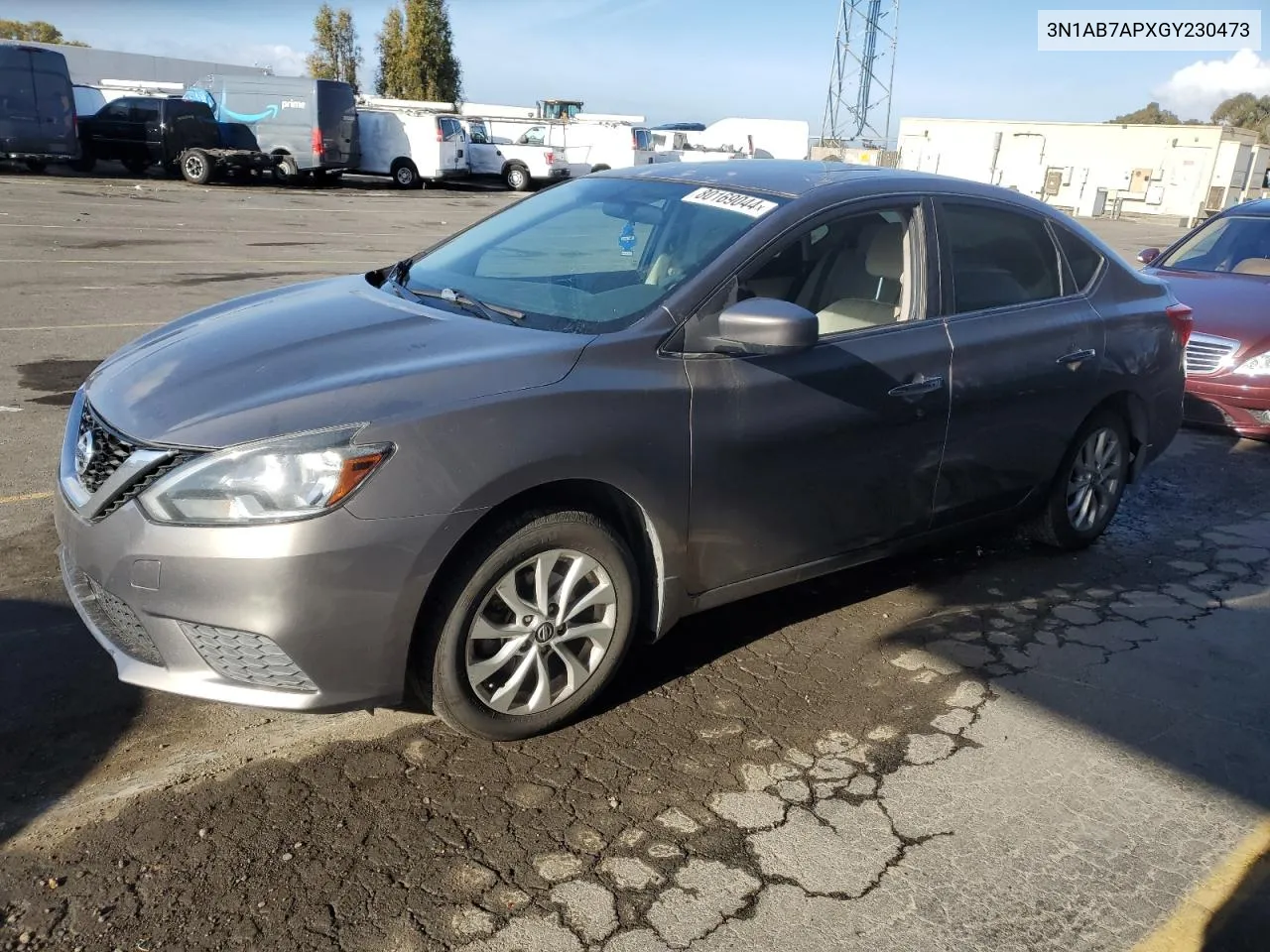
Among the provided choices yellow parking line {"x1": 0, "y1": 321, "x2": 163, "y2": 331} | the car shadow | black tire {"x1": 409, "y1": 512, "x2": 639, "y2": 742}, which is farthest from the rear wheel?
black tire {"x1": 409, "y1": 512, "x2": 639, "y2": 742}

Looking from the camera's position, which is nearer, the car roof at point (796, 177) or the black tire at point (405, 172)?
the car roof at point (796, 177)

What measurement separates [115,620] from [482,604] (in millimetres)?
1019

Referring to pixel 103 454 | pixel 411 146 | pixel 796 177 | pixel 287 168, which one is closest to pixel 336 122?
pixel 287 168

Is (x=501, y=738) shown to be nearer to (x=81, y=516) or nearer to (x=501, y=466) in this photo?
(x=501, y=466)

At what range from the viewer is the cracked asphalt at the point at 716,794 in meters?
2.50

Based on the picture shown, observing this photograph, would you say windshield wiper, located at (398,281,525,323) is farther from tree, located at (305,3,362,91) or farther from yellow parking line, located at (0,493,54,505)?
tree, located at (305,3,362,91)

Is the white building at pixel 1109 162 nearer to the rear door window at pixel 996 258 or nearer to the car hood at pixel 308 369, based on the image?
the rear door window at pixel 996 258

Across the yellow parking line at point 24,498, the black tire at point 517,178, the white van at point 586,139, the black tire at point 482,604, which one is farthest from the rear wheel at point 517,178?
the black tire at point 482,604

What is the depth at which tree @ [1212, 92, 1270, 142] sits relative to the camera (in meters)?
79.9

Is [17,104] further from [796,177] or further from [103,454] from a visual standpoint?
[103,454]

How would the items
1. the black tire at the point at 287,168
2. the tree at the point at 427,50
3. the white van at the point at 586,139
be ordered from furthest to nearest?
the tree at the point at 427,50
the white van at the point at 586,139
the black tire at the point at 287,168

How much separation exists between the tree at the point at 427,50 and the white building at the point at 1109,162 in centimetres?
2107

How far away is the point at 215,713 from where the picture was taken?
3.29 metres

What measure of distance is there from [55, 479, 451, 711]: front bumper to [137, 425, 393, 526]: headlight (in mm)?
39
